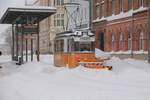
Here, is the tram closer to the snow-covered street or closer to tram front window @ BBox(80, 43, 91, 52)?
tram front window @ BBox(80, 43, 91, 52)

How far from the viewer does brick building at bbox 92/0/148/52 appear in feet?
146

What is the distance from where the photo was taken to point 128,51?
47875mm

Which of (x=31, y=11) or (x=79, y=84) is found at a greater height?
(x=31, y=11)

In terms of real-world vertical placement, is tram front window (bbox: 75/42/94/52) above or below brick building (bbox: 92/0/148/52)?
below

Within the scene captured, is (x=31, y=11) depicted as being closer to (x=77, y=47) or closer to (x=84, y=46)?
(x=77, y=47)

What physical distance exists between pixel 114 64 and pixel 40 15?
9833 millimetres

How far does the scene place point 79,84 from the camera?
2045 centimetres

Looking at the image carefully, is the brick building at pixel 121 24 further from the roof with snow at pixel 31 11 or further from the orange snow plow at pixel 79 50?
the orange snow plow at pixel 79 50

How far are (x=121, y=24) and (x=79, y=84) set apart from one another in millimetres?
30510

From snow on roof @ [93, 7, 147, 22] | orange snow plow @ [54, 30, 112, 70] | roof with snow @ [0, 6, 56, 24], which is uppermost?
snow on roof @ [93, 7, 147, 22]

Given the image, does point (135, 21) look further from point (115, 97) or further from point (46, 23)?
point (46, 23)

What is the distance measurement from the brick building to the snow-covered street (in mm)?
12129

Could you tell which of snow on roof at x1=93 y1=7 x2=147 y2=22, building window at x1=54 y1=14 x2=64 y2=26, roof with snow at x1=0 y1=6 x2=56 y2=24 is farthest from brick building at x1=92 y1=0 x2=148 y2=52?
building window at x1=54 y1=14 x2=64 y2=26

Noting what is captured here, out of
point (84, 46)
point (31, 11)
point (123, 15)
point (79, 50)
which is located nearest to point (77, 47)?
point (79, 50)
